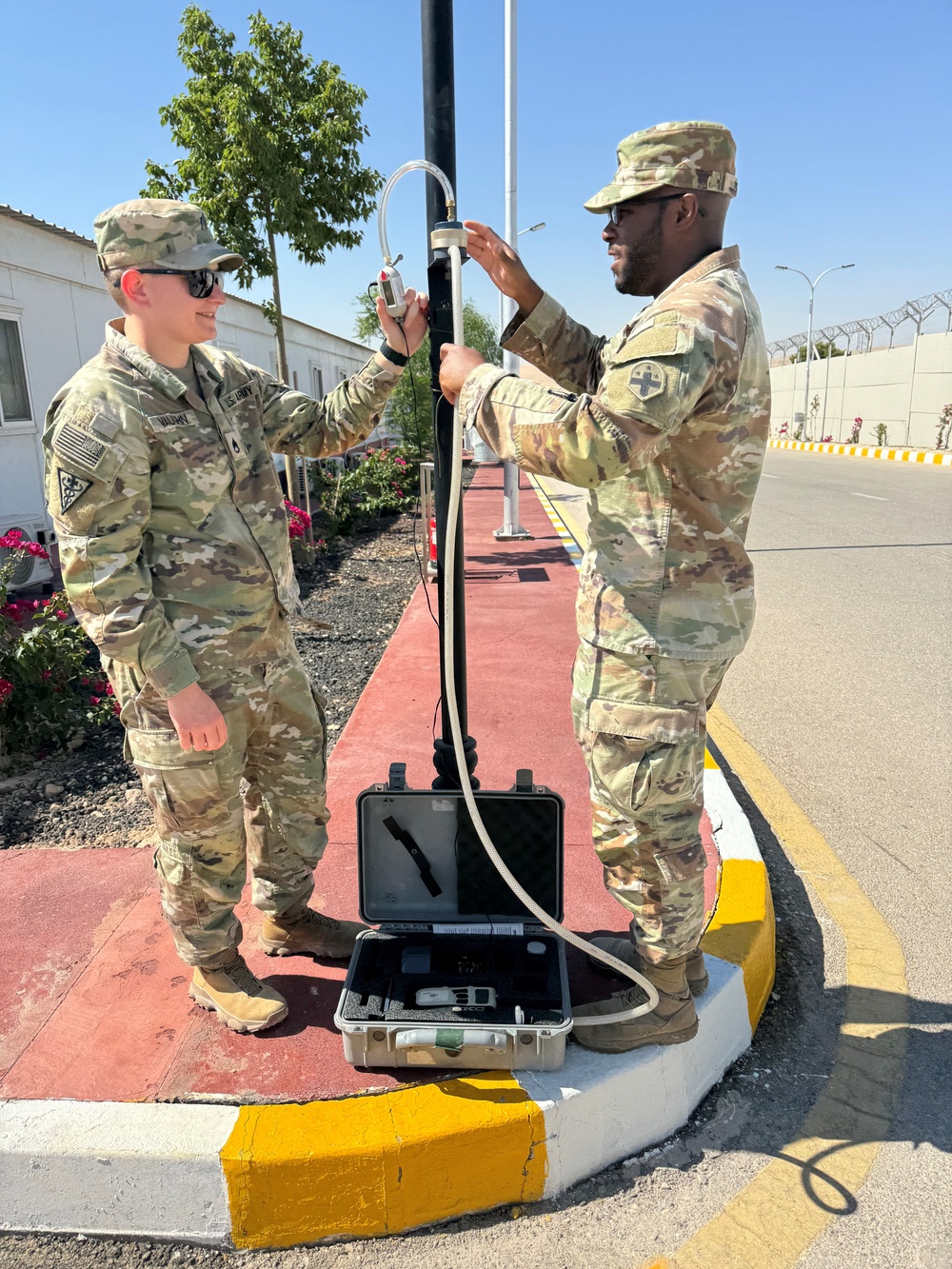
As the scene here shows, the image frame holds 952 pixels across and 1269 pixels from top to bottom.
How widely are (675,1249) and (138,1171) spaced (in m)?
1.19

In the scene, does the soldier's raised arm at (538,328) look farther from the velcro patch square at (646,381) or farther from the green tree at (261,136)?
the green tree at (261,136)

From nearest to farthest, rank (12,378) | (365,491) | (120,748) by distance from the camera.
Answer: (120,748) → (12,378) → (365,491)

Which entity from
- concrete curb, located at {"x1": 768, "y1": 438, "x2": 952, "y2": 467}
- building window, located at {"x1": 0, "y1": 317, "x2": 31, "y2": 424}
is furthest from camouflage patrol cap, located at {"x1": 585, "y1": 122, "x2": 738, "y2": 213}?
concrete curb, located at {"x1": 768, "y1": 438, "x2": 952, "y2": 467}

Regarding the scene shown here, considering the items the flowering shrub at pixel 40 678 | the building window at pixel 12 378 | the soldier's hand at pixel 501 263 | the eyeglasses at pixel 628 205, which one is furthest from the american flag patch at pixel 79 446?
the building window at pixel 12 378

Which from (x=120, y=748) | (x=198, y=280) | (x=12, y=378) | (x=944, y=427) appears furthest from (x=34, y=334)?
(x=944, y=427)

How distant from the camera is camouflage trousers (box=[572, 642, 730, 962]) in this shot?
2.03 m

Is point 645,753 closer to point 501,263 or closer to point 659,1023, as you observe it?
point 659,1023

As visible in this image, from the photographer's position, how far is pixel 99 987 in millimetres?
Answer: 2492

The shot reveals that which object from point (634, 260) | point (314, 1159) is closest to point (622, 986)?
point (314, 1159)

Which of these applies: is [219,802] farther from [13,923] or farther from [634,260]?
[634,260]

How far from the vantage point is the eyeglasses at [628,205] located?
1.94 m

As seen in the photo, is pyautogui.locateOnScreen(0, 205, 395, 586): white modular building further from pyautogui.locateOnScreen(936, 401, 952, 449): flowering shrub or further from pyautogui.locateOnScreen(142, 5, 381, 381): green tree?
pyautogui.locateOnScreen(936, 401, 952, 449): flowering shrub

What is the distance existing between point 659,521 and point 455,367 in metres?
0.59

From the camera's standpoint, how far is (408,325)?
96.6 inches
